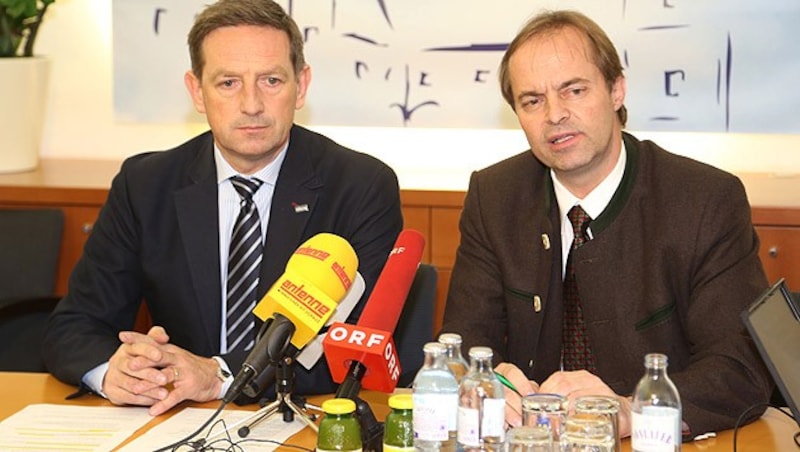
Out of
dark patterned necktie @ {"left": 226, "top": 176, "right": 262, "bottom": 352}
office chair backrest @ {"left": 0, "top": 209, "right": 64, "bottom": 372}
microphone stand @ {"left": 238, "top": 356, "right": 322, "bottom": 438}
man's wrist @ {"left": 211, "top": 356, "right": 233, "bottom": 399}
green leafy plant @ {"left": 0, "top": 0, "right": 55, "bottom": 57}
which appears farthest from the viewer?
green leafy plant @ {"left": 0, "top": 0, "right": 55, "bottom": 57}

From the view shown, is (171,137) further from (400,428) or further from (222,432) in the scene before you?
(400,428)

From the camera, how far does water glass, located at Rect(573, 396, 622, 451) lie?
7.38 feet

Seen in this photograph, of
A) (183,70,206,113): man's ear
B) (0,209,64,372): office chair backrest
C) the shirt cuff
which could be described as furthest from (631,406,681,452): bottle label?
(0,209,64,372): office chair backrest

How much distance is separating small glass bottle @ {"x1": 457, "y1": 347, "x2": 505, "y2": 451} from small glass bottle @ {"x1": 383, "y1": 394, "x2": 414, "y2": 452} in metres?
0.10

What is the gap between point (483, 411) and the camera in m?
2.21

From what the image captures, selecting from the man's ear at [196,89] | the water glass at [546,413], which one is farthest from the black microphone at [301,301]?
the man's ear at [196,89]

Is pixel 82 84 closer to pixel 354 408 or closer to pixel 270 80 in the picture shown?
pixel 270 80

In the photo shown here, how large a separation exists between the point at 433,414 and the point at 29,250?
8.56 feet

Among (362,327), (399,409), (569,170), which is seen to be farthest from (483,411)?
(569,170)

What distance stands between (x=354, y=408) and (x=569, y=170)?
114cm

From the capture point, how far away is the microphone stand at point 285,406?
246cm

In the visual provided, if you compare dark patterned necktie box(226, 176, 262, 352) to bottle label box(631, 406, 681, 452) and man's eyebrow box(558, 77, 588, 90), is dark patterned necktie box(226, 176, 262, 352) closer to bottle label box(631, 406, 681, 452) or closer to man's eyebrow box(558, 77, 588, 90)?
man's eyebrow box(558, 77, 588, 90)

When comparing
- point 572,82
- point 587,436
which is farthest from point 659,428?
point 572,82

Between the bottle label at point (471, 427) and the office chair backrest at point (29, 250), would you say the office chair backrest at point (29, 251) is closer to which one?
the office chair backrest at point (29, 250)
